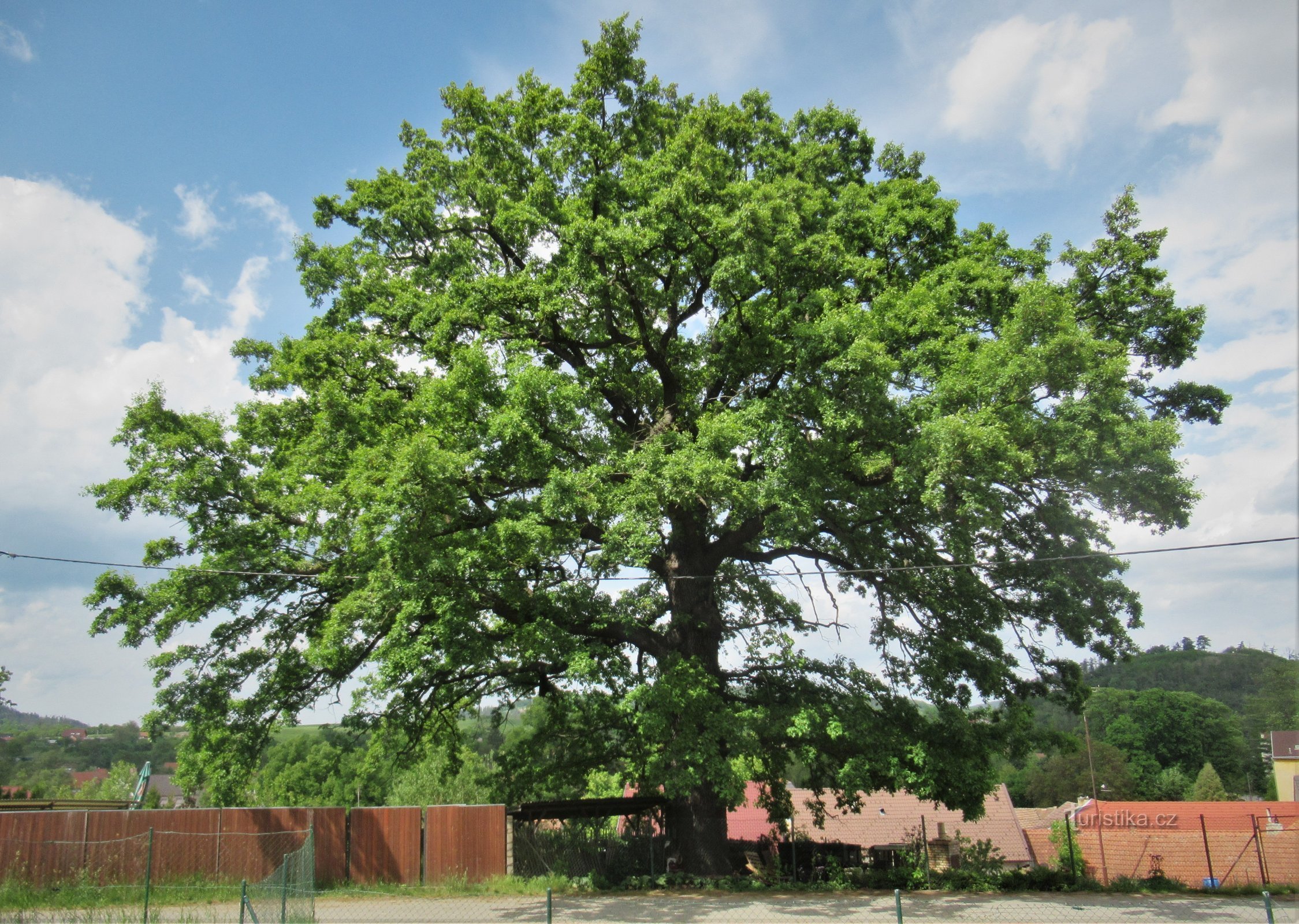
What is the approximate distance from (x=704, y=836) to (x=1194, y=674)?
113431 millimetres

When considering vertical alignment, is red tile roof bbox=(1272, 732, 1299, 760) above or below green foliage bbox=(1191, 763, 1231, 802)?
above

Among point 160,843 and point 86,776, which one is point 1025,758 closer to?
point 160,843

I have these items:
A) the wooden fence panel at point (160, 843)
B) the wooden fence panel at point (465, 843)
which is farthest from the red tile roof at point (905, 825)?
the wooden fence panel at point (160, 843)

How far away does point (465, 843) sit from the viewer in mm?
17641

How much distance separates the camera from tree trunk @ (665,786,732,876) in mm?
17625

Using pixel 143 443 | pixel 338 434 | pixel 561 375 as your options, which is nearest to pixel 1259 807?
pixel 561 375

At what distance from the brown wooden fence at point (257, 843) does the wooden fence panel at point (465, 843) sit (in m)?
0.02

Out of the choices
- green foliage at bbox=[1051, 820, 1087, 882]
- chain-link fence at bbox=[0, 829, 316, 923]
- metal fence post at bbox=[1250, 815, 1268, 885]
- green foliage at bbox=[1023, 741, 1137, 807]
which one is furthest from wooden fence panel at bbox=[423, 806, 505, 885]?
green foliage at bbox=[1023, 741, 1137, 807]

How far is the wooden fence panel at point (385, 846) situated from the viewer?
1747 cm

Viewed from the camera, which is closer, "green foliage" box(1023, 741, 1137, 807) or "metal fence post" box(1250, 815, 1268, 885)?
"metal fence post" box(1250, 815, 1268, 885)

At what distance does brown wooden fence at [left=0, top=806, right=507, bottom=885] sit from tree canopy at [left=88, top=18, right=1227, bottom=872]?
6.36ft

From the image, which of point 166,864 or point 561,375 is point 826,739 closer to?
point 561,375

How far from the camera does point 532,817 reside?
18859 mm

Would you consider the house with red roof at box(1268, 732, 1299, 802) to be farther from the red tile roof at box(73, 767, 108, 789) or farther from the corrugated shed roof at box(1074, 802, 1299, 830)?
the red tile roof at box(73, 767, 108, 789)
